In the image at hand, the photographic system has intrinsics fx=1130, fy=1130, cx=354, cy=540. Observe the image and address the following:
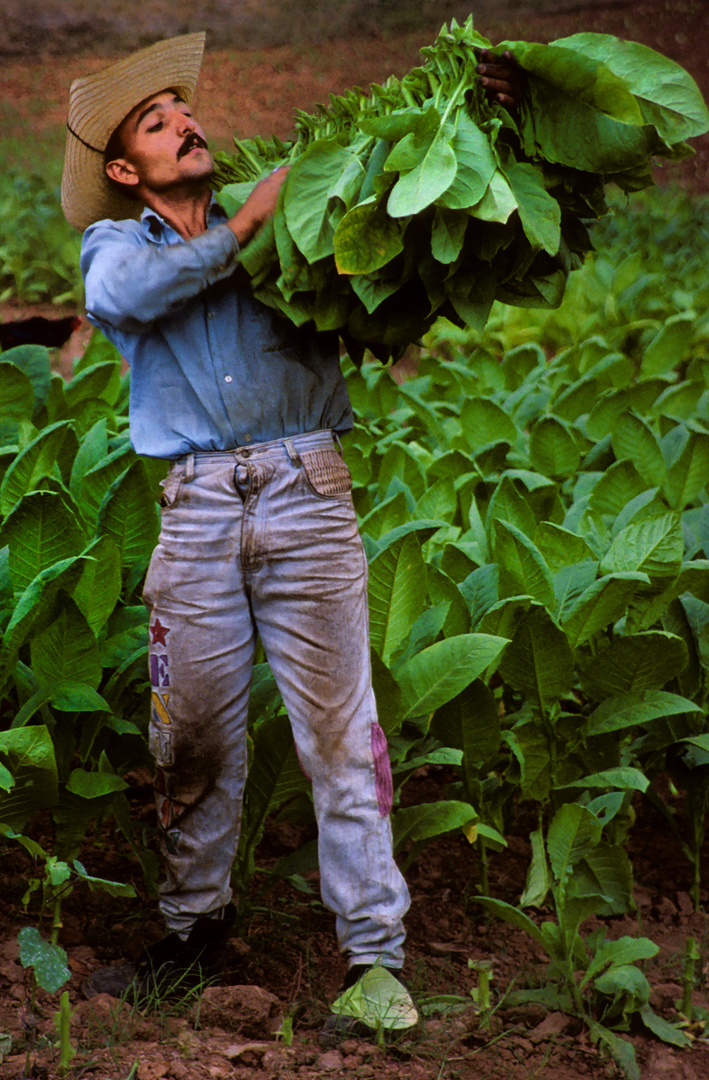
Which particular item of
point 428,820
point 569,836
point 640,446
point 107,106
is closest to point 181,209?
point 107,106

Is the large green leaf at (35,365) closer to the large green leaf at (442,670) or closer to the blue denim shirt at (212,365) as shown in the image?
the blue denim shirt at (212,365)

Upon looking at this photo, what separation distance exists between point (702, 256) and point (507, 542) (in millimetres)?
5478

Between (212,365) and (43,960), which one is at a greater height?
(212,365)

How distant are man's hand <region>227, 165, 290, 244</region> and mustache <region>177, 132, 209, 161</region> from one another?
0.21m

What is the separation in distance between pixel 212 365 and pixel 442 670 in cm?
69

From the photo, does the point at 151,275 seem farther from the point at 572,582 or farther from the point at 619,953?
the point at 619,953

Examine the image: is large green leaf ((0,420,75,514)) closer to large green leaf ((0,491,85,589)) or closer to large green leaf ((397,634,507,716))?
large green leaf ((0,491,85,589))

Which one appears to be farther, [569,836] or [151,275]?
[569,836]

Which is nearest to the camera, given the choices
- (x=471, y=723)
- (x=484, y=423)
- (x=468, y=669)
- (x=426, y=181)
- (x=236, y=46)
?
(x=426, y=181)

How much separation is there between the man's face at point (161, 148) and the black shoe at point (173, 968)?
1.29 metres

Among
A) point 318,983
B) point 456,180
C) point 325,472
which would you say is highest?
point 456,180

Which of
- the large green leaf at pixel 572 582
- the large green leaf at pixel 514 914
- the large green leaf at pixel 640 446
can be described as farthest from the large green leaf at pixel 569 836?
the large green leaf at pixel 640 446

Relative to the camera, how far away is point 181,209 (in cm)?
195

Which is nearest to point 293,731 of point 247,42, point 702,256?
point 247,42
